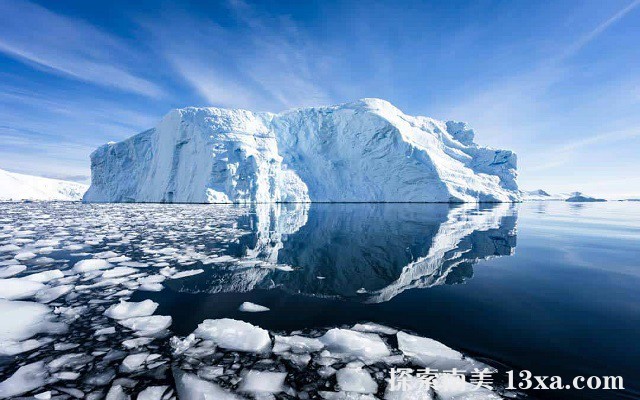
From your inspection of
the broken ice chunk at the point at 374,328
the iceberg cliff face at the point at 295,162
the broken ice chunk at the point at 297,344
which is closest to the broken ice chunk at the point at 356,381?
the broken ice chunk at the point at 297,344

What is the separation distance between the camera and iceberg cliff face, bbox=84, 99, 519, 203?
38688 millimetres

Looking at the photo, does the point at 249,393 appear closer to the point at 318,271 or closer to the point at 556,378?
the point at 556,378

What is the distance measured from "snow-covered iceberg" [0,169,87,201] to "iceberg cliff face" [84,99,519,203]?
4405 centimetres

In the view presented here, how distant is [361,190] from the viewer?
153 feet

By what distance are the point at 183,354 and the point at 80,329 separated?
4.35 feet

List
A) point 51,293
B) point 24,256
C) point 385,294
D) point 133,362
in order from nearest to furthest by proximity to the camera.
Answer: point 133,362, point 51,293, point 385,294, point 24,256

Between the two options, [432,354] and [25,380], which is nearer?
[25,380]

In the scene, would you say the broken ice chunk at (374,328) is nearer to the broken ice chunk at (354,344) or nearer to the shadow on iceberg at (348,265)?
the broken ice chunk at (354,344)

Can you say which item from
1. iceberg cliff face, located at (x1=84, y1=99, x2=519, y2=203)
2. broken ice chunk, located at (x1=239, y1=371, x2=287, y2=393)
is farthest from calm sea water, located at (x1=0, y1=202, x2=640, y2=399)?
iceberg cliff face, located at (x1=84, y1=99, x2=519, y2=203)

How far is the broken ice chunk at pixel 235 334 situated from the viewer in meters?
2.70

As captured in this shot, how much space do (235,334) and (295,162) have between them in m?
45.6

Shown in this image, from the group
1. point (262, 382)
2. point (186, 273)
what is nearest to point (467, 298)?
point (262, 382)

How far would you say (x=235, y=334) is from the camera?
9.48 feet

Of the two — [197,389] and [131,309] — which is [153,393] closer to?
[197,389]
